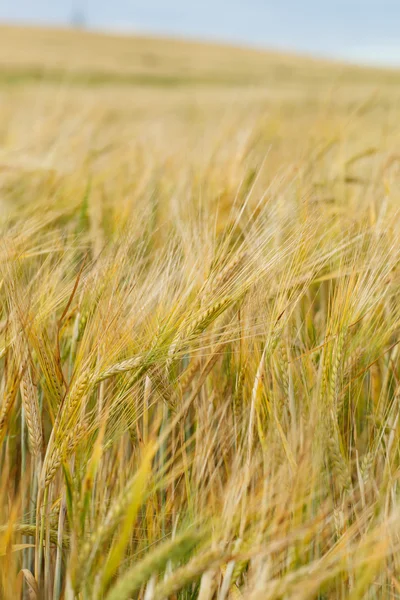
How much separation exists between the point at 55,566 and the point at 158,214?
2.21 feet

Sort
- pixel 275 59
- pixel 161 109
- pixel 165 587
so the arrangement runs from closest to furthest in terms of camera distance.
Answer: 1. pixel 165 587
2. pixel 161 109
3. pixel 275 59

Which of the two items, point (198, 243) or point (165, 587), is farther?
point (198, 243)

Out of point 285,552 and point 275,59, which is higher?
point 275,59

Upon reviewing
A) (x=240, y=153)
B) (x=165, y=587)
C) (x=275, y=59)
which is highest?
(x=275, y=59)

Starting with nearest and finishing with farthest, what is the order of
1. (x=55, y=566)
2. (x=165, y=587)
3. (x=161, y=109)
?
(x=165, y=587) < (x=55, y=566) < (x=161, y=109)

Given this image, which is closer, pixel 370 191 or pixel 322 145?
pixel 370 191

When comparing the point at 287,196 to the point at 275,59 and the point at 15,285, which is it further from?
the point at 275,59

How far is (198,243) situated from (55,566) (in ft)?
1.23

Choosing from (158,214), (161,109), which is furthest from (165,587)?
(161,109)

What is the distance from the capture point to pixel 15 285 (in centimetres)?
61

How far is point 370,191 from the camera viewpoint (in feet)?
3.57

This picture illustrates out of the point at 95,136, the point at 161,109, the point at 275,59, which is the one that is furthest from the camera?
the point at 275,59

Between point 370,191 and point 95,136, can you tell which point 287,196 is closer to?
point 370,191

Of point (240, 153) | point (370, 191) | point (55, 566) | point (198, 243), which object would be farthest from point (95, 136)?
point (55, 566)
